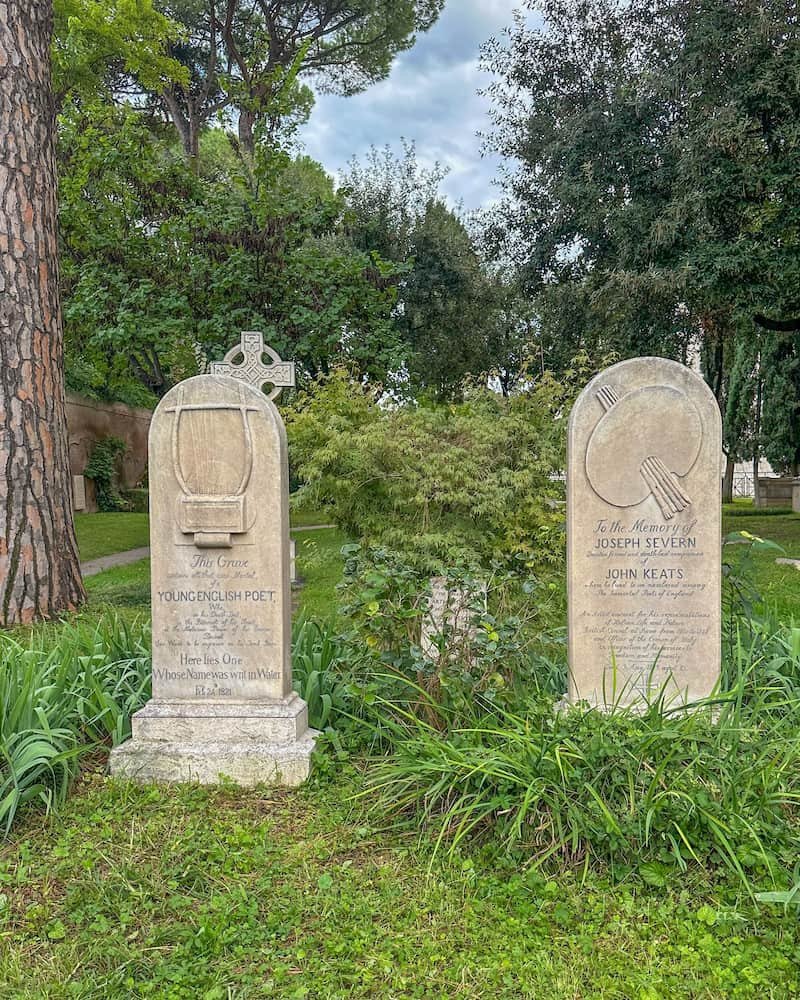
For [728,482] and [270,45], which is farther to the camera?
[728,482]

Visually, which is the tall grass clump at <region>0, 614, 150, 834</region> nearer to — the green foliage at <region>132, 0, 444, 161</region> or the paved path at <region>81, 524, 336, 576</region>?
the paved path at <region>81, 524, 336, 576</region>

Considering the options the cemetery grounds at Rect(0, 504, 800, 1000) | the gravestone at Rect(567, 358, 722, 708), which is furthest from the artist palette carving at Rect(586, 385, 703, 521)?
the cemetery grounds at Rect(0, 504, 800, 1000)

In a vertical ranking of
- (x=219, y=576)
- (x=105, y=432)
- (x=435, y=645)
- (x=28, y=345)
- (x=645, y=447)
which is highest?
(x=105, y=432)

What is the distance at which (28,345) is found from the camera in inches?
232

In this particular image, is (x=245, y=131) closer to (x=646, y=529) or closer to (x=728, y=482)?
(x=646, y=529)

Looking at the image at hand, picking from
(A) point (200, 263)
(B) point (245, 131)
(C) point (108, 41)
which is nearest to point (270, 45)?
(B) point (245, 131)

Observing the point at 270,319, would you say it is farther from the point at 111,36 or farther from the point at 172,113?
the point at 172,113

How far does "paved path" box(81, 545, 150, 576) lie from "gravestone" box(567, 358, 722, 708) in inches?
321

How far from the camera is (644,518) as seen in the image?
380cm

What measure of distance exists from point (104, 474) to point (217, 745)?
18835 mm

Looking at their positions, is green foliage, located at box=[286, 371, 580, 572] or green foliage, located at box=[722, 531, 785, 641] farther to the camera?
green foliage, located at box=[286, 371, 580, 572]

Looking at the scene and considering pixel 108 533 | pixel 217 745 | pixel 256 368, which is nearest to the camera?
pixel 217 745

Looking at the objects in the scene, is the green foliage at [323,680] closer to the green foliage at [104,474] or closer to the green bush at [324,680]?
the green bush at [324,680]

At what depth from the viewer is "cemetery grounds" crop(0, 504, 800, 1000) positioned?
2.22 meters
